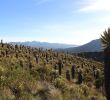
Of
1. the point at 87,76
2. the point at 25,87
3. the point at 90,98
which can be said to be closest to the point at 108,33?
the point at 90,98

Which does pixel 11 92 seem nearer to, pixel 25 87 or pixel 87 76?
pixel 25 87

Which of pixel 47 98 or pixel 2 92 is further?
pixel 47 98

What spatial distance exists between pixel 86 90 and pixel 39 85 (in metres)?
4.62

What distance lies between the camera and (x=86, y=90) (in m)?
21.8

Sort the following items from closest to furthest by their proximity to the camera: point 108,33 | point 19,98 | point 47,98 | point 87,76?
point 19,98, point 47,98, point 108,33, point 87,76

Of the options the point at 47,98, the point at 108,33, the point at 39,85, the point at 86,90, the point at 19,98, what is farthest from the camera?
the point at 86,90

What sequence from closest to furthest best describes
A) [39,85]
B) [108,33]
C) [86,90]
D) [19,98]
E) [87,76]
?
[19,98], [108,33], [39,85], [86,90], [87,76]

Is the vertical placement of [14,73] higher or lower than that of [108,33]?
lower

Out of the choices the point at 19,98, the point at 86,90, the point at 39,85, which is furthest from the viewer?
the point at 86,90

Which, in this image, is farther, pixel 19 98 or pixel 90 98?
pixel 90 98

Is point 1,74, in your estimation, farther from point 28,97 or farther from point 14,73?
point 28,97

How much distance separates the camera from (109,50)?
16.4m

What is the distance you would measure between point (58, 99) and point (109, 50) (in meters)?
3.61

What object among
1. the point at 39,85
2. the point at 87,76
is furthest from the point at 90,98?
the point at 87,76
